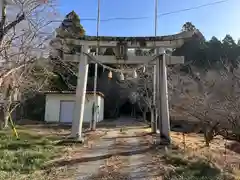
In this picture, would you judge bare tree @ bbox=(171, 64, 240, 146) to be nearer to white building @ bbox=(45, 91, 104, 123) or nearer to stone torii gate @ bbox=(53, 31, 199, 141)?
stone torii gate @ bbox=(53, 31, 199, 141)

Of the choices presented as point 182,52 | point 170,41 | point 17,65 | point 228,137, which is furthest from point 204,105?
point 182,52

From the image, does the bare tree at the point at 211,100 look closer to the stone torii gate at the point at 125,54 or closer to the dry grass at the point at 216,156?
Answer: the dry grass at the point at 216,156

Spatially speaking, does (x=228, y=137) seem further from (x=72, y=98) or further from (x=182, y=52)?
(x=182, y=52)

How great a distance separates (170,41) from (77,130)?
543cm

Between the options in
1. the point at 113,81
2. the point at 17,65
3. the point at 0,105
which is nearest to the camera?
the point at 17,65

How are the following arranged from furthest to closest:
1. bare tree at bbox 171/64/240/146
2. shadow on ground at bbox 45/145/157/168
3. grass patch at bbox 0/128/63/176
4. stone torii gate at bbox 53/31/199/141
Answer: bare tree at bbox 171/64/240/146
stone torii gate at bbox 53/31/199/141
shadow on ground at bbox 45/145/157/168
grass patch at bbox 0/128/63/176

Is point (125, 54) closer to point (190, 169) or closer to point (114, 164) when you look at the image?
point (114, 164)

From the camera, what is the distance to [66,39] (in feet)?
35.7

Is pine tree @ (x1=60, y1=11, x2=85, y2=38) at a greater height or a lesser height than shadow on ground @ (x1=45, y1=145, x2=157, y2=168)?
greater

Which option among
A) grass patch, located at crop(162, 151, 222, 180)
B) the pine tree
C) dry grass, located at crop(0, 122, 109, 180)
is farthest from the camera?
the pine tree

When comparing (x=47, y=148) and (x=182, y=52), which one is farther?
(x=182, y=52)

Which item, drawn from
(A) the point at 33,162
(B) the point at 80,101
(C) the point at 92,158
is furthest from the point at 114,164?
(B) the point at 80,101

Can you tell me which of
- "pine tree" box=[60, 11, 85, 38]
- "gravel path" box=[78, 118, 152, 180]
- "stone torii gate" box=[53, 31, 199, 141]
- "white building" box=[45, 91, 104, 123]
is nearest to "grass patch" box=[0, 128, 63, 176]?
"gravel path" box=[78, 118, 152, 180]

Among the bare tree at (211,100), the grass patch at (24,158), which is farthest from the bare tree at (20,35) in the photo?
the bare tree at (211,100)
